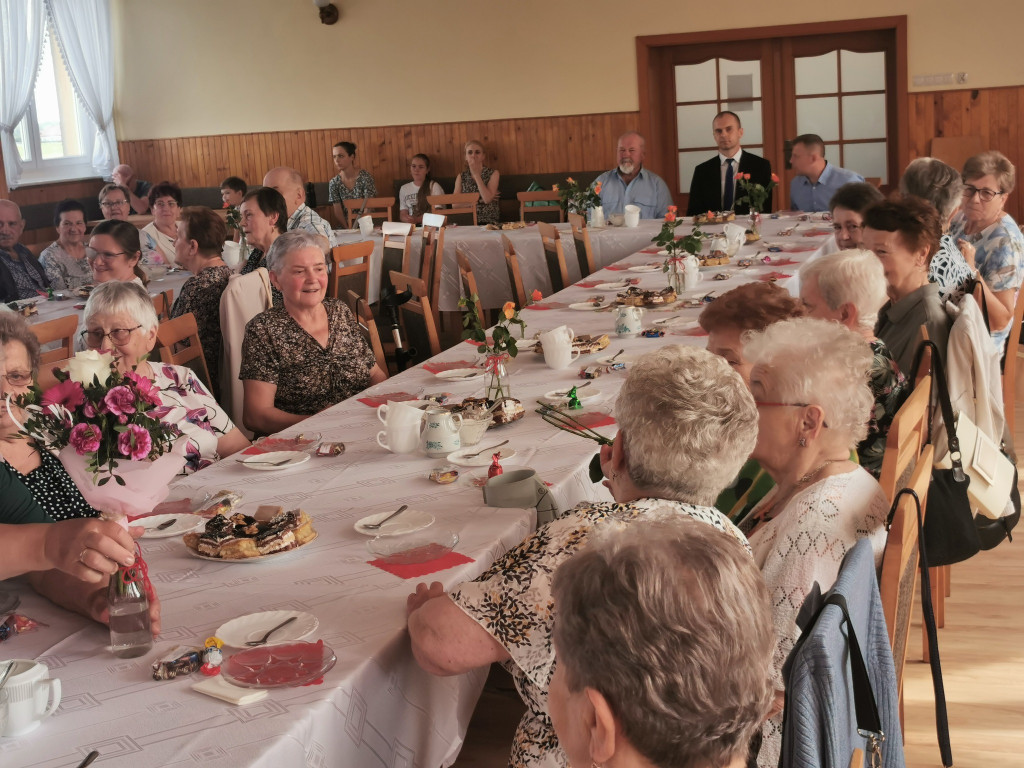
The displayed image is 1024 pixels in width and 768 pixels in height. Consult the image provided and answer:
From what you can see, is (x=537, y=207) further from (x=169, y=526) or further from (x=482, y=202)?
(x=169, y=526)

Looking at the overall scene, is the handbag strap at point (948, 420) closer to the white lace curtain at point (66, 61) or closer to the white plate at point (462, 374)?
the white plate at point (462, 374)

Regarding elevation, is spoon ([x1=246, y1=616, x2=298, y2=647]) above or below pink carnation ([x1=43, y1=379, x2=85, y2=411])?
below

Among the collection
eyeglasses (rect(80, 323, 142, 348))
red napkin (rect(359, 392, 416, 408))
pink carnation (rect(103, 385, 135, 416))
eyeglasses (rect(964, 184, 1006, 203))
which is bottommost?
red napkin (rect(359, 392, 416, 408))

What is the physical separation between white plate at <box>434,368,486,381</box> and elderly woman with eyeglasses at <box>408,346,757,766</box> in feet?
5.90

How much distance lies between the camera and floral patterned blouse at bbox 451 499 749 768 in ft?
4.97

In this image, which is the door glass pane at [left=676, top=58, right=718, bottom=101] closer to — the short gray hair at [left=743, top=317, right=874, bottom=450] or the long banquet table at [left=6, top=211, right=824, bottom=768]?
the long banquet table at [left=6, top=211, right=824, bottom=768]

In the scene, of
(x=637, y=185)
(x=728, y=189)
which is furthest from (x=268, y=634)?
(x=637, y=185)

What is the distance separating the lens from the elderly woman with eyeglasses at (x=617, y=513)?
153 centimetres

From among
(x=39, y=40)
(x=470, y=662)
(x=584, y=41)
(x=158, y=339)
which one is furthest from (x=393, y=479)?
(x=39, y=40)

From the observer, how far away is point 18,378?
2189 mm

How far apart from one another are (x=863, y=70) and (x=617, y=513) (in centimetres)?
935

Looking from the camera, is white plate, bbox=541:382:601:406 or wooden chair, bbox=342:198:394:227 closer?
white plate, bbox=541:382:601:406

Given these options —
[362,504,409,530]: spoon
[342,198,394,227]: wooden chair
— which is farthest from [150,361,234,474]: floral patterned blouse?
[342,198,394,227]: wooden chair

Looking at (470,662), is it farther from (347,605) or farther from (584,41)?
(584,41)
